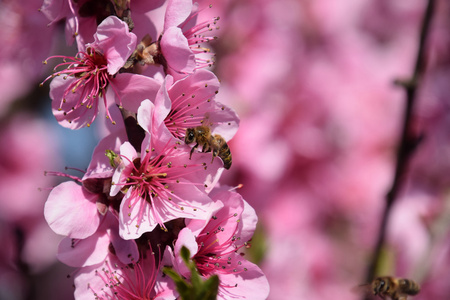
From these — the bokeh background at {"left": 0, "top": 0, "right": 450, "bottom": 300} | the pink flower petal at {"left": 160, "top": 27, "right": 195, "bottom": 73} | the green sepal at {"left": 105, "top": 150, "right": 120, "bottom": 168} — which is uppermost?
the pink flower petal at {"left": 160, "top": 27, "right": 195, "bottom": 73}

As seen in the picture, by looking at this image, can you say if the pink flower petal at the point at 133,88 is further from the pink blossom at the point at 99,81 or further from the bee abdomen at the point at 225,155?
the bee abdomen at the point at 225,155

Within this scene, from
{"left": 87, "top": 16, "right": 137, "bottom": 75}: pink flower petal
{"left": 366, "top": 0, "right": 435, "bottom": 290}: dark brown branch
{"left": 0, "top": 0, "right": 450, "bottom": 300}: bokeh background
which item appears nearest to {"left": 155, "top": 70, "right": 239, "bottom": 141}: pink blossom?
{"left": 87, "top": 16, "right": 137, "bottom": 75}: pink flower petal

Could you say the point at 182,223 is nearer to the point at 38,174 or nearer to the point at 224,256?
the point at 224,256

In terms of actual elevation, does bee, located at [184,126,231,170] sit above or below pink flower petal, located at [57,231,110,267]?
above

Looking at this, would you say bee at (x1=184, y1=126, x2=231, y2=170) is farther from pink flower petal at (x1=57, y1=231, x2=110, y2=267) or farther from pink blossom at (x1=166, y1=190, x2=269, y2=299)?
pink flower petal at (x1=57, y1=231, x2=110, y2=267)

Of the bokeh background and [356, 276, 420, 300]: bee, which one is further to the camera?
the bokeh background

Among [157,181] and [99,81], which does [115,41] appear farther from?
[157,181]

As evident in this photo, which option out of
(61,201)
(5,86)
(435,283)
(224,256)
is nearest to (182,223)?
(224,256)
